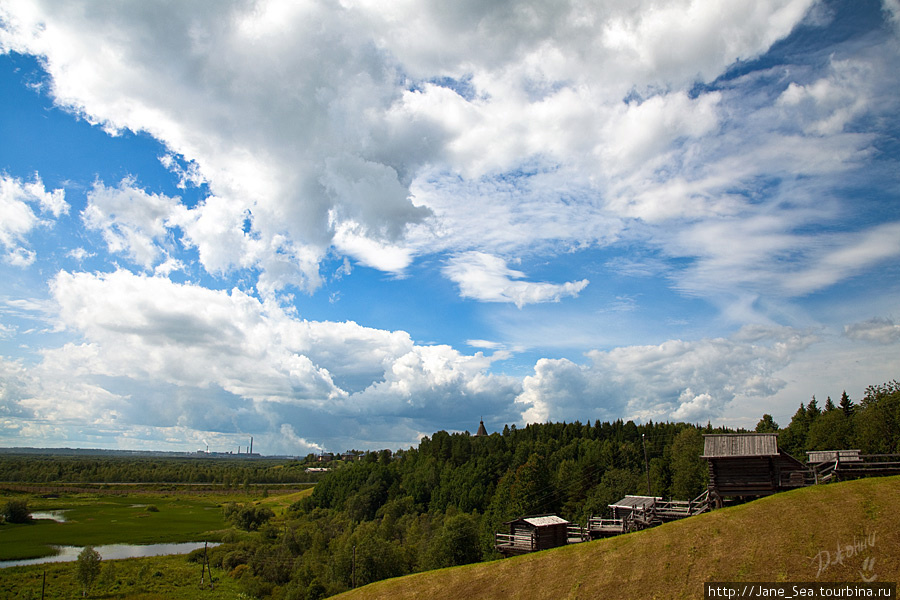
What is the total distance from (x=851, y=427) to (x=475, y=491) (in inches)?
2575

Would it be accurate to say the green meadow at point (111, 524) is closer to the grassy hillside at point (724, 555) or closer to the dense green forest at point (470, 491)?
the dense green forest at point (470, 491)

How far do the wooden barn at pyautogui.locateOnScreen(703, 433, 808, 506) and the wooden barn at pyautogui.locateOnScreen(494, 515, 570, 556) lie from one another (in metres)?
15.8

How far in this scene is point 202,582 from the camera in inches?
3155

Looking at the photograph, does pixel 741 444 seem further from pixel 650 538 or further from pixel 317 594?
pixel 317 594

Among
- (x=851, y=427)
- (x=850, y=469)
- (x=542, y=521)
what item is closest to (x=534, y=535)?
(x=542, y=521)

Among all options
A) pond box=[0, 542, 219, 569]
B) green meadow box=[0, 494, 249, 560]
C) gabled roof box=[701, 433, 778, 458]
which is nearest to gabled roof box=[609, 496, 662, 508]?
gabled roof box=[701, 433, 778, 458]

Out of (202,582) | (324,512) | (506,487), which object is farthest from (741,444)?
(324,512)

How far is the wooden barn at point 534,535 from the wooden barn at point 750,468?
1580 cm

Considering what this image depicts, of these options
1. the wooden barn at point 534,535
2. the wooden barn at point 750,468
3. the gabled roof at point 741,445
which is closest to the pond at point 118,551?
the wooden barn at point 534,535

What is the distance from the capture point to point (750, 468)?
34688 millimetres

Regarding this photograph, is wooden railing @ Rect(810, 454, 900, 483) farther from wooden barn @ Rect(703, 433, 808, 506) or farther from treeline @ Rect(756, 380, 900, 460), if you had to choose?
treeline @ Rect(756, 380, 900, 460)

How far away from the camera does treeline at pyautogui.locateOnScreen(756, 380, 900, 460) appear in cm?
6631

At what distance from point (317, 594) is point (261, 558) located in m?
29.2

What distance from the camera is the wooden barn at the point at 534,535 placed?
148 feet
